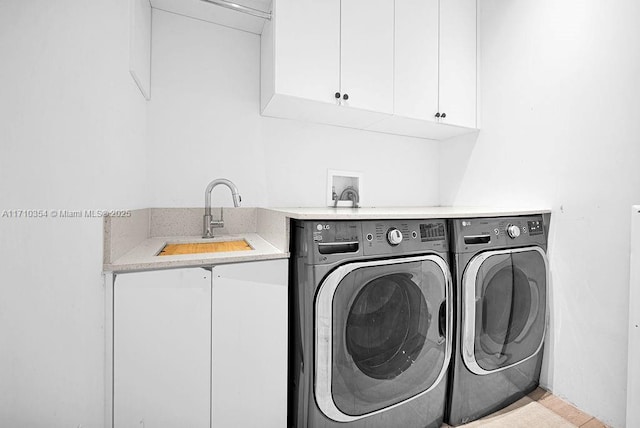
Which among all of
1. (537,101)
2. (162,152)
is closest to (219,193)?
(162,152)

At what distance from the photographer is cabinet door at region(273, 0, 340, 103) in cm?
142

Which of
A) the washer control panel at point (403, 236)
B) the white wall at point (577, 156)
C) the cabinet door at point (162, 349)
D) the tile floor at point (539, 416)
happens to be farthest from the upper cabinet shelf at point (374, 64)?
the tile floor at point (539, 416)

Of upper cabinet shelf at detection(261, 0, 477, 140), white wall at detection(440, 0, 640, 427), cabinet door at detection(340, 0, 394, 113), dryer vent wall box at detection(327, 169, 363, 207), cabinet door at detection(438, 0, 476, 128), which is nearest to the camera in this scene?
white wall at detection(440, 0, 640, 427)

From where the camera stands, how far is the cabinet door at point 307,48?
142 centimetres

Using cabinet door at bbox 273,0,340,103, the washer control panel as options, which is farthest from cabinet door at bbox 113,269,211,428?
cabinet door at bbox 273,0,340,103

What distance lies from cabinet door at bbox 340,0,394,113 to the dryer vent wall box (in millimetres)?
528

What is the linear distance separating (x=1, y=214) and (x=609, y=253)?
2393 millimetres

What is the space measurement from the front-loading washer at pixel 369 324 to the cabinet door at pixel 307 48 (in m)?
0.76

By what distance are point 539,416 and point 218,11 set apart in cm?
275

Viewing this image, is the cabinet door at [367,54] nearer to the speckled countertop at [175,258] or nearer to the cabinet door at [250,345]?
the speckled countertop at [175,258]

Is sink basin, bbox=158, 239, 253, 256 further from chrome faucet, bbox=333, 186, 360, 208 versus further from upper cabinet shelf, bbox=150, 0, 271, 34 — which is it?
upper cabinet shelf, bbox=150, 0, 271, 34

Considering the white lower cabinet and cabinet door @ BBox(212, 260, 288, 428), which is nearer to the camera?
the white lower cabinet

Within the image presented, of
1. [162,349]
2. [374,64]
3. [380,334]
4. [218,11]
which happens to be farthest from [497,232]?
[218,11]

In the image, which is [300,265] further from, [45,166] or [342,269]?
[45,166]
